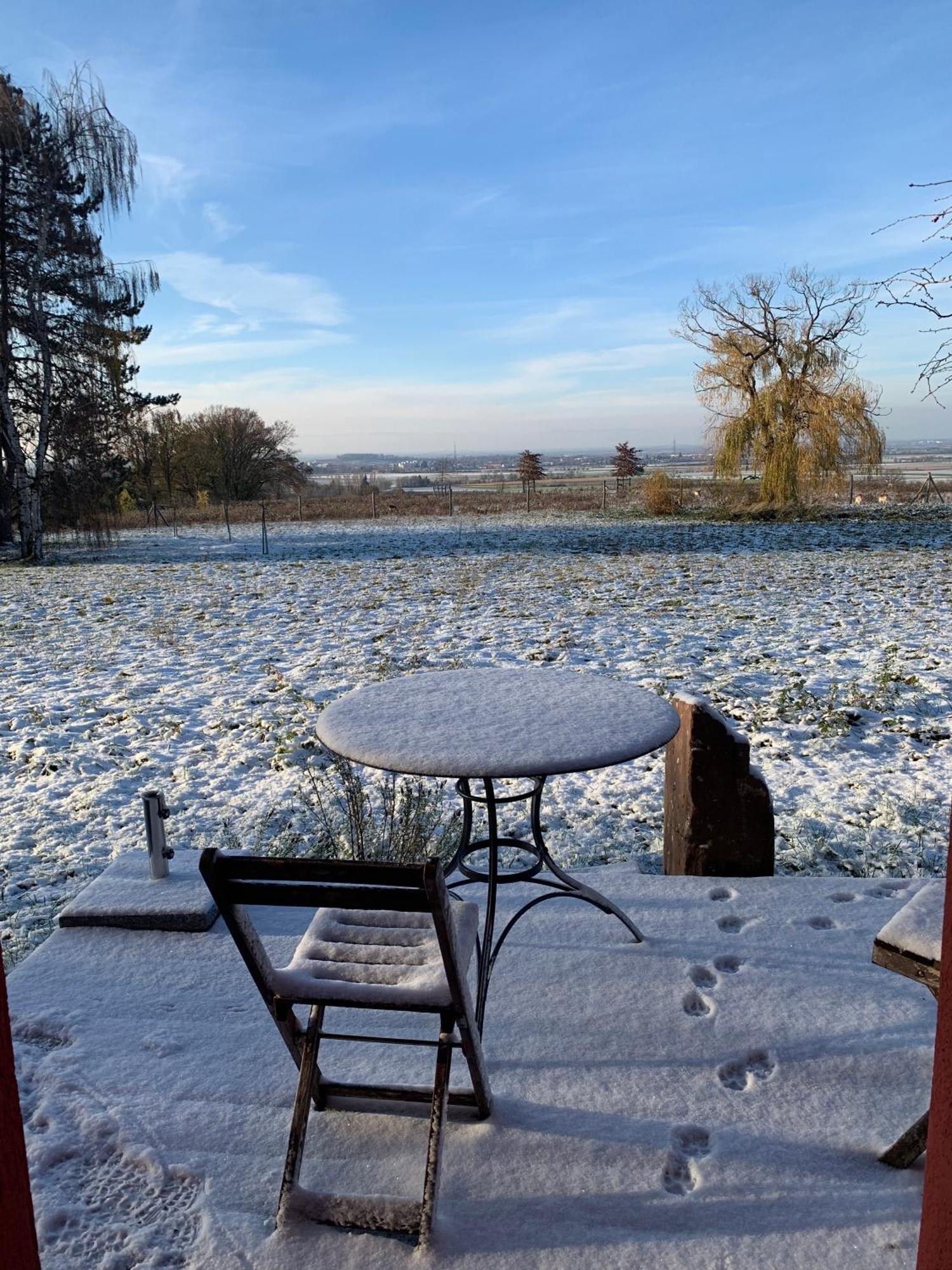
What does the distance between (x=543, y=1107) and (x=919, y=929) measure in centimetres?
96

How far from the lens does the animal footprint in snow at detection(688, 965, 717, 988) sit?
8.26 ft

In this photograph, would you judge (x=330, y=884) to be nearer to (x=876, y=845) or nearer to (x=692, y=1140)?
(x=692, y=1140)

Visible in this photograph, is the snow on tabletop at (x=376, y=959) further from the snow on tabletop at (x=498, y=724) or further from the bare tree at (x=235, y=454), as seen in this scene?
the bare tree at (x=235, y=454)

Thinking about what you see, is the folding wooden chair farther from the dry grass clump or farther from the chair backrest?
the dry grass clump

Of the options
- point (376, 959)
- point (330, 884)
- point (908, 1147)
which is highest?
point (330, 884)

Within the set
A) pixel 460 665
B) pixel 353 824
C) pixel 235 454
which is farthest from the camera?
pixel 235 454

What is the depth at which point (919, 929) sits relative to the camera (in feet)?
5.86

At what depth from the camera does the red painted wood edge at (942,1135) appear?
107cm

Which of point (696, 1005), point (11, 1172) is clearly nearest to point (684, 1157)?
point (696, 1005)

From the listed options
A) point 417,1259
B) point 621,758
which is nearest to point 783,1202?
point 417,1259

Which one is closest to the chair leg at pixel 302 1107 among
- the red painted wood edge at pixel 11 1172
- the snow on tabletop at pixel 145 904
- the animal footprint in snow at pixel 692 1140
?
the red painted wood edge at pixel 11 1172

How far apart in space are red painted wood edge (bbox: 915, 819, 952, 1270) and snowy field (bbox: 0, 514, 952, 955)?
2489 mm

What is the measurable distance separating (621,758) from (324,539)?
→ 663 inches

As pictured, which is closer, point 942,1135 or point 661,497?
point 942,1135
